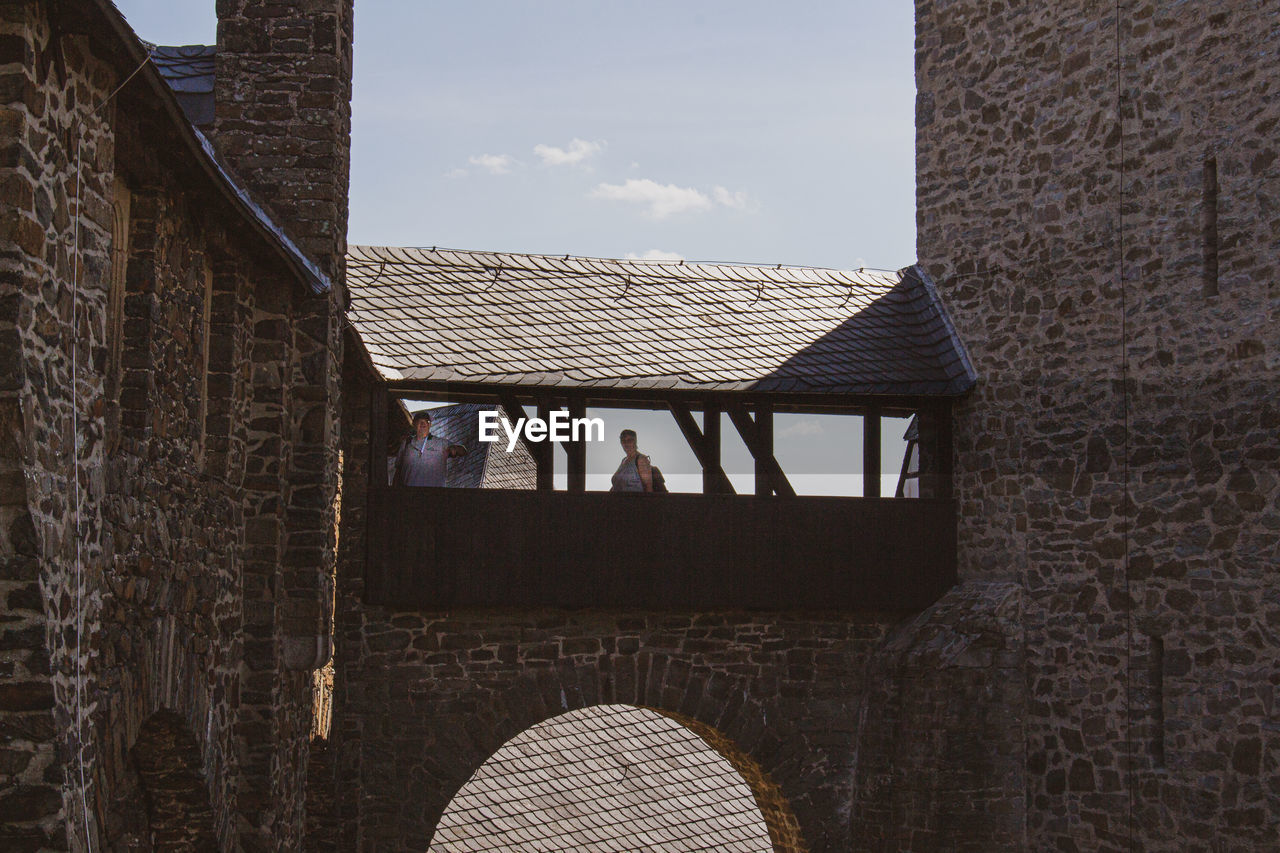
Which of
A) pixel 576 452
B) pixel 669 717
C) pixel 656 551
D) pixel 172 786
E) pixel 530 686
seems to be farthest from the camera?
pixel 669 717

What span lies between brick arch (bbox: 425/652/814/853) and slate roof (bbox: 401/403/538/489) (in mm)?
5789

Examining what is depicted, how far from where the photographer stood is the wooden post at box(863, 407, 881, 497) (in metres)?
11.0

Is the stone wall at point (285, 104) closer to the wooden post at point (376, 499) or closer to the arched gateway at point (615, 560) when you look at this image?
the arched gateway at point (615, 560)

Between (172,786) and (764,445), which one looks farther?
(764,445)

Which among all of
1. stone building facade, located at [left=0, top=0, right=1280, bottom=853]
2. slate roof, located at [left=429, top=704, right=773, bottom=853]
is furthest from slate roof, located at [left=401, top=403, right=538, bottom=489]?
stone building facade, located at [left=0, top=0, right=1280, bottom=853]

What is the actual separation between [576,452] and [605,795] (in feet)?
14.6

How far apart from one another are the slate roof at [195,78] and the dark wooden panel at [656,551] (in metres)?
3.01

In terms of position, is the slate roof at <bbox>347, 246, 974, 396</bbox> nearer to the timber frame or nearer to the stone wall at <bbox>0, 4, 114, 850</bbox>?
the timber frame

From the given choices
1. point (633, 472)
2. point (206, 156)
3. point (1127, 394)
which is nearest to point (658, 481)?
point (633, 472)

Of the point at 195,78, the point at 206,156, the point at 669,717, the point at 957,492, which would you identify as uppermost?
the point at 195,78

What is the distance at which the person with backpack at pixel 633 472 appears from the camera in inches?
415

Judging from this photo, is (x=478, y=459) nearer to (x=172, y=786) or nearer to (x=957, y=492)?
(x=957, y=492)

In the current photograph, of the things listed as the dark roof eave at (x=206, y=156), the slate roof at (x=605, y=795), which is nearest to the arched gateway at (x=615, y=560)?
the slate roof at (x=605, y=795)

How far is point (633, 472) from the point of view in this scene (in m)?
10.6
